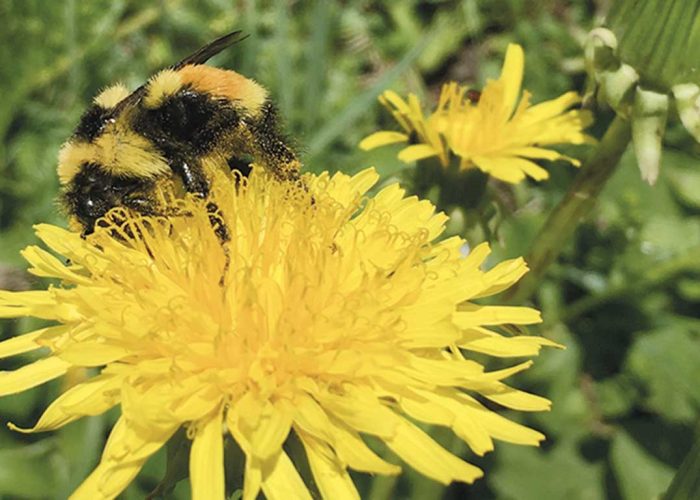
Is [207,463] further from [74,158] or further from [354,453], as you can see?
[74,158]

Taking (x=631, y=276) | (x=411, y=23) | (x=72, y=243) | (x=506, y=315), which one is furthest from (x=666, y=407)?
(x=411, y=23)

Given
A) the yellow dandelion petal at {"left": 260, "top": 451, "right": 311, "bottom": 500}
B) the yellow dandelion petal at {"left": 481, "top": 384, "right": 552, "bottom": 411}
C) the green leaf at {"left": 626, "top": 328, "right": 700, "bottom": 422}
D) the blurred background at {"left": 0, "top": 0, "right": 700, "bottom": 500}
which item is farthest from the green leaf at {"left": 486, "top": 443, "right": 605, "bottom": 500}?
the yellow dandelion petal at {"left": 260, "top": 451, "right": 311, "bottom": 500}

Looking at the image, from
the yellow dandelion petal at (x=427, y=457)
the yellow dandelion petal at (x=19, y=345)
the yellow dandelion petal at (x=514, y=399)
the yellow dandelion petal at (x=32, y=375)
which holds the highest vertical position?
the yellow dandelion petal at (x=19, y=345)

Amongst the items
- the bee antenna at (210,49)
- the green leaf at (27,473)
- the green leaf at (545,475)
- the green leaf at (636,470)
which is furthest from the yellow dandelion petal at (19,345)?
the green leaf at (636,470)

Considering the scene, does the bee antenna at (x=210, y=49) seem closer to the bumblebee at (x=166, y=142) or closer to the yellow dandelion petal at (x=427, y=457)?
the bumblebee at (x=166, y=142)

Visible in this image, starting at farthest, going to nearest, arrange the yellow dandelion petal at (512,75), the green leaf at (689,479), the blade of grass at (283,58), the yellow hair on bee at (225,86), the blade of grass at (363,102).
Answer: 1. the blade of grass at (283,58)
2. the blade of grass at (363,102)
3. the yellow dandelion petal at (512,75)
4. the yellow hair on bee at (225,86)
5. the green leaf at (689,479)
